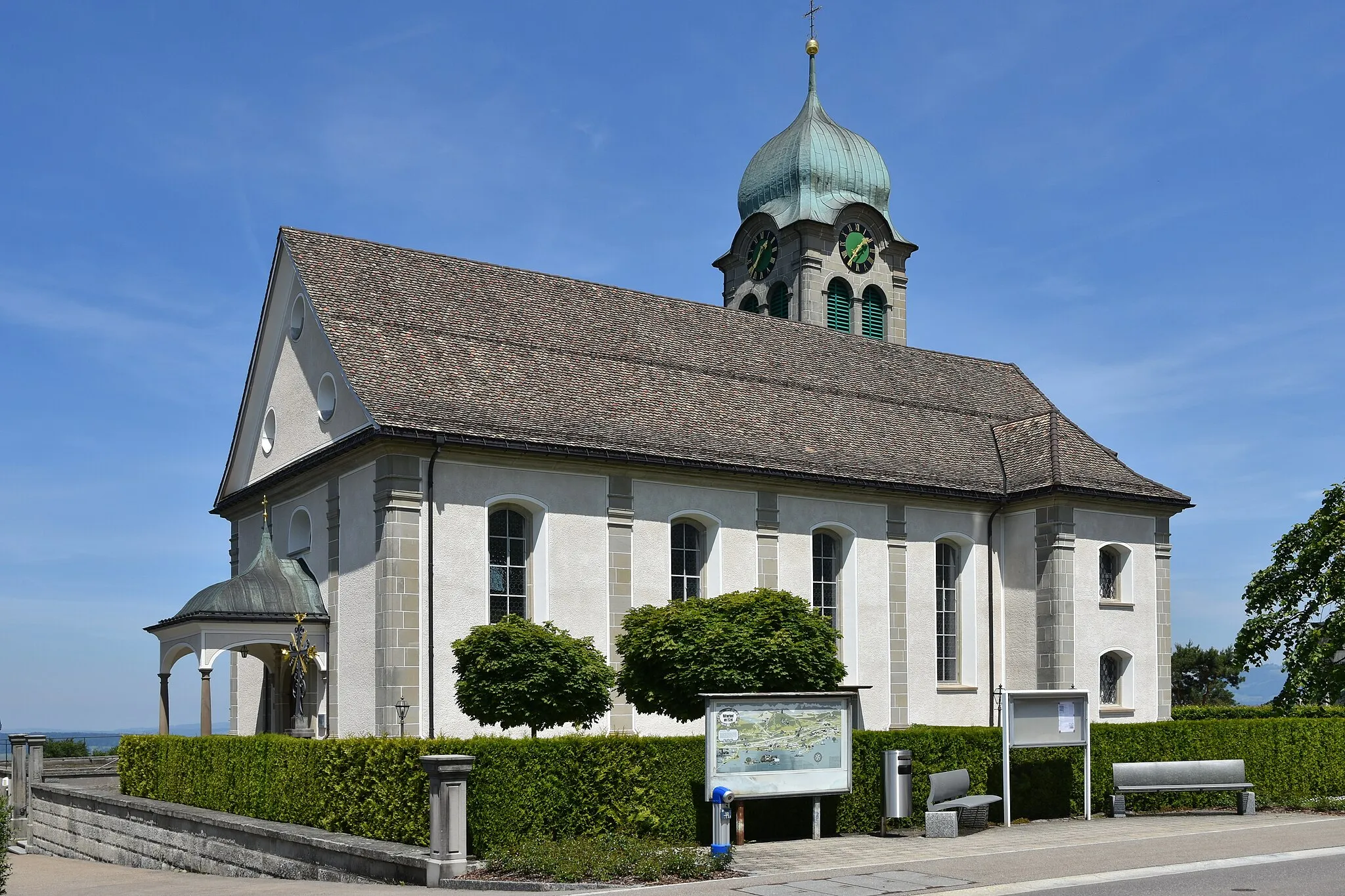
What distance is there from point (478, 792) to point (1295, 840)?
11103 millimetres

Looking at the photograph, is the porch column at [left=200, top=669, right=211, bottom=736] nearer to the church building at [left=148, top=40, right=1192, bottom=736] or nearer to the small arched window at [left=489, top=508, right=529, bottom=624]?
the church building at [left=148, top=40, right=1192, bottom=736]

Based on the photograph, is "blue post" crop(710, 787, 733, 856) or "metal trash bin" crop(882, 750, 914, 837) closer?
"blue post" crop(710, 787, 733, 856)

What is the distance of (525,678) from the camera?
22.1m

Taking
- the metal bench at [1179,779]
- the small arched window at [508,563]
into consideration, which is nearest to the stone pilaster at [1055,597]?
the metal bench at [1179,779]

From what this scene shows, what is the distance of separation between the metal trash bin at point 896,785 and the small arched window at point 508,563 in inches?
317

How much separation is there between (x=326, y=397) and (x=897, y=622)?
1299 cm

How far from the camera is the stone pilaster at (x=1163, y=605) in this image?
32.6 metres

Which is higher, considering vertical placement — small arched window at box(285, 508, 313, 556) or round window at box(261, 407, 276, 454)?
round window at box(261, 407, 276, 454)

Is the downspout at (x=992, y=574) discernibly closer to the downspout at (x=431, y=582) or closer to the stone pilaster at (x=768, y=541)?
the stone pilaster at (x=768, y=541)

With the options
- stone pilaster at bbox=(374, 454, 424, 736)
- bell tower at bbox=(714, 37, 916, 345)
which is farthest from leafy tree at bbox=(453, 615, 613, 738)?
bell tower at bbox=(714, 37, 916, 345)

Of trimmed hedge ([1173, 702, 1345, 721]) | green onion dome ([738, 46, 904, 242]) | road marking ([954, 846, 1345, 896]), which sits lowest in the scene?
trimmed hedge ([1173, 702, 1345, 721])

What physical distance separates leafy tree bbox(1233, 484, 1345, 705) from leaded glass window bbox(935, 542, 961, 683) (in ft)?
19.9

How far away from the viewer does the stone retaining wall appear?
17.2m

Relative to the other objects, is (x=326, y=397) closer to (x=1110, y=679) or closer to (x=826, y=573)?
(x=826, y=573)
